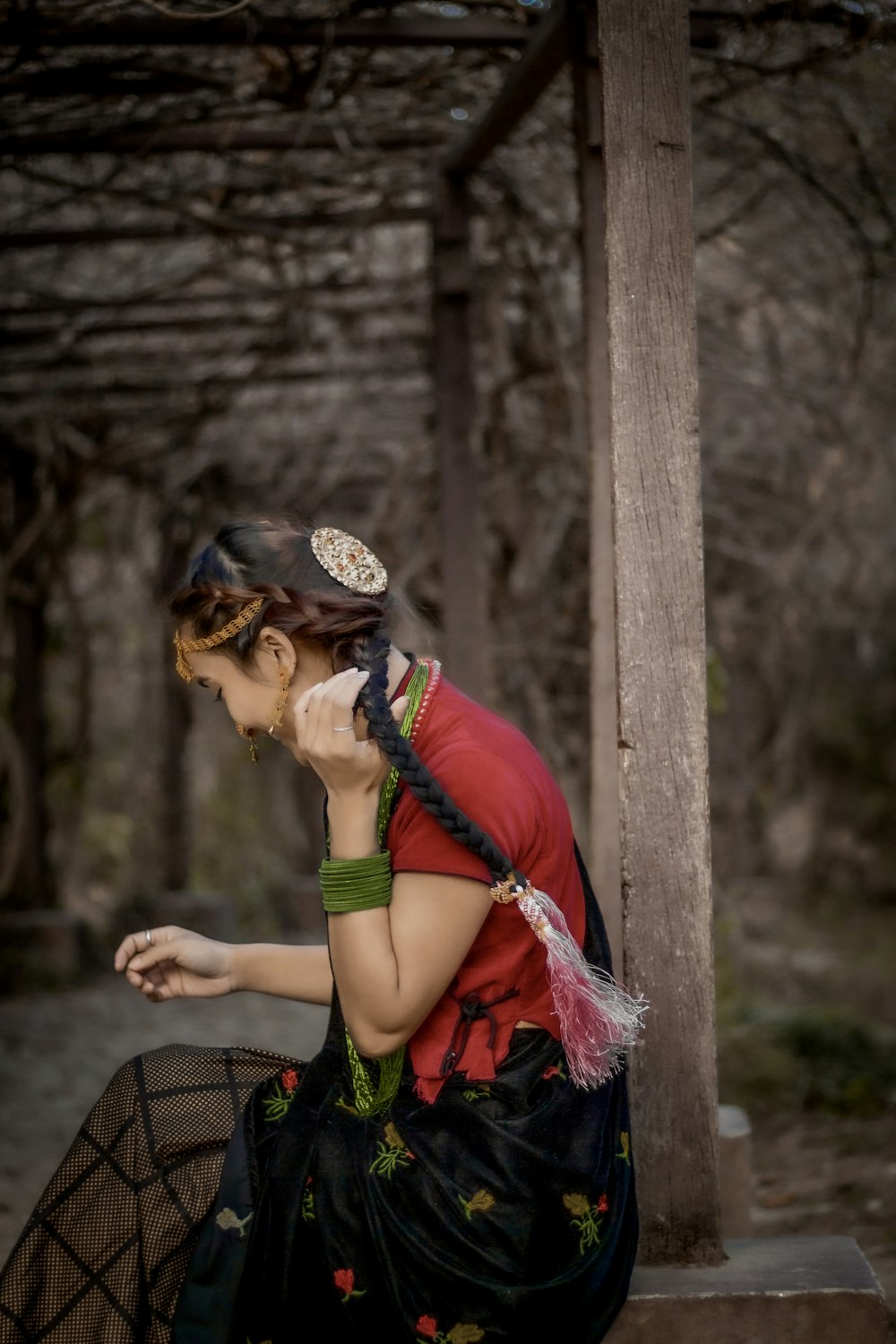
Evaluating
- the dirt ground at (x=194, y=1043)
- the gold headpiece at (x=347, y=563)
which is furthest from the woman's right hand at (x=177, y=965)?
the dirt ground at (x=194, y=1043)

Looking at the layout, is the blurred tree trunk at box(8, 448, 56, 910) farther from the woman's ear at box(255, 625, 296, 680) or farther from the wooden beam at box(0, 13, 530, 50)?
the woman's ear at box(255, 625, 296, 680)

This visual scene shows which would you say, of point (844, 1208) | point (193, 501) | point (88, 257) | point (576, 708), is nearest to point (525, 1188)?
point (844, 1208)

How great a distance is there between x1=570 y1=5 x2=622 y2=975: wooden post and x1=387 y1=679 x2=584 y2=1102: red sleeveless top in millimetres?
911

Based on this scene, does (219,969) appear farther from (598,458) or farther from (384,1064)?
(598,458)

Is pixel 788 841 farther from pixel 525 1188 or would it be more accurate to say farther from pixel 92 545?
pixel 525 1188

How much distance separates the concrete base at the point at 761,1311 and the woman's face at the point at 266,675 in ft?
3.08

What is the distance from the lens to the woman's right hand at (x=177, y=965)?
6.91ft

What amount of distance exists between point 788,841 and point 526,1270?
856cm

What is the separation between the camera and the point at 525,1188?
175 centimetres

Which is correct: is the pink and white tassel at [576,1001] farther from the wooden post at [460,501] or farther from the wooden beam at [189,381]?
the wooden beam at [189,381]

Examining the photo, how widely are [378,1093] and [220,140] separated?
294 cm

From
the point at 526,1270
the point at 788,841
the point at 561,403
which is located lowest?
the point at 788,841

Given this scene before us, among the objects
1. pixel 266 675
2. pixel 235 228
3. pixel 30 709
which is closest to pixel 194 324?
pixel 235 228

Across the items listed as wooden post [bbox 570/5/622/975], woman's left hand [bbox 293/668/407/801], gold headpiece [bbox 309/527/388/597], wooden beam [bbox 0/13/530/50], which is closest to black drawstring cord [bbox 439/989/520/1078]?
woman's left hand [bbox 293/668/407/801]
